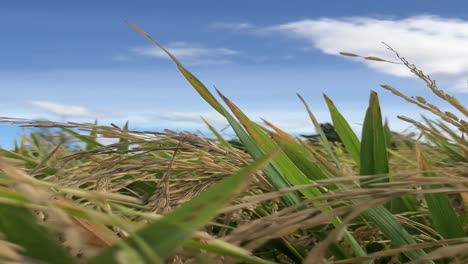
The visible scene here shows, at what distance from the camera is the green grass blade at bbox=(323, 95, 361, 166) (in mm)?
1409

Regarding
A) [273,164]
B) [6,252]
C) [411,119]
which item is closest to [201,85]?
[273,164]

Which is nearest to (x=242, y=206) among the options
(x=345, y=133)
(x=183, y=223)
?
(x=183, y=223)

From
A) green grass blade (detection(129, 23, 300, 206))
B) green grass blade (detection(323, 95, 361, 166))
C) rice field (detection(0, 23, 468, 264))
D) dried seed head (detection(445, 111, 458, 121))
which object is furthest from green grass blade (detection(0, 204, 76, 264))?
green grass blade (detection(323, 95, 361, 166))

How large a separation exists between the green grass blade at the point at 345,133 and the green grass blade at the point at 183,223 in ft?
3.01

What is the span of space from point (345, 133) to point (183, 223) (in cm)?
94

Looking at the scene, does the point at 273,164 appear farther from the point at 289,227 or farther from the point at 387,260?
the point at 289,227

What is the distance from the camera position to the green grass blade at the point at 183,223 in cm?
49

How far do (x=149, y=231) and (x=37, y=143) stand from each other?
94.0 inches

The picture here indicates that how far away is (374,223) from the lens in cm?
93

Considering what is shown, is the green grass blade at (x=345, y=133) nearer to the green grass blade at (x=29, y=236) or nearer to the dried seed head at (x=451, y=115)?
the dried seed head at (x=451, y=115)

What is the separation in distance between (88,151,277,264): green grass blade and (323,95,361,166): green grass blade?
36.1 inches

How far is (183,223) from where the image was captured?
51cm

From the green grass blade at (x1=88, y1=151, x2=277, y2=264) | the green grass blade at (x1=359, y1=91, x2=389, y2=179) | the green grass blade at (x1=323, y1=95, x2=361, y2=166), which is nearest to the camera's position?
the green grass blade at (x1=88, y1=151, x2=277, y2=264)

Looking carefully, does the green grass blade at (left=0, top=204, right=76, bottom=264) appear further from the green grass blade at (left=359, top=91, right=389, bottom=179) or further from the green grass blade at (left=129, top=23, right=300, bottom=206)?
the green grass blade at (left=359, top=91, right=389, bottom=179)
